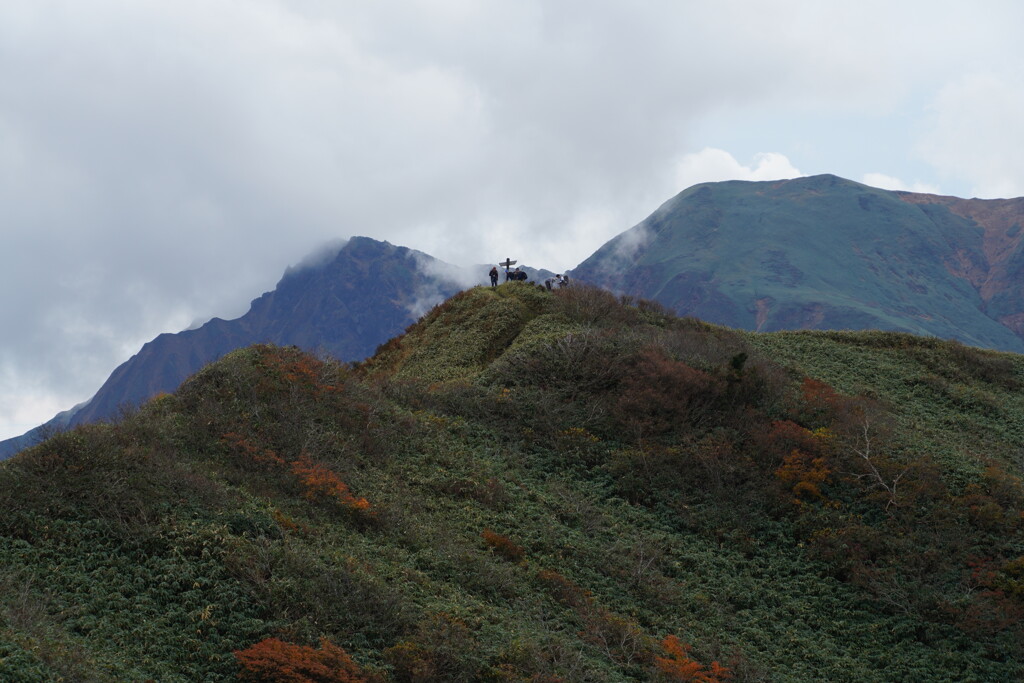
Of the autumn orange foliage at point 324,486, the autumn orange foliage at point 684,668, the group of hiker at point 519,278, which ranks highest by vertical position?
the group of hiker at point 519,278

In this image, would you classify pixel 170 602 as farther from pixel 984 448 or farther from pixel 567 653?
pixel 984 448

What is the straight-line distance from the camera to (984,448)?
102 ft

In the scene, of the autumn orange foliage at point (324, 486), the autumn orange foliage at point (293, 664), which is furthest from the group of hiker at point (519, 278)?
the autumn orange foliage at point (293, 664)

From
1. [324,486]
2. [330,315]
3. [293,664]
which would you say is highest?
[330,315]

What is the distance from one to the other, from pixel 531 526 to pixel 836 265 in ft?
511

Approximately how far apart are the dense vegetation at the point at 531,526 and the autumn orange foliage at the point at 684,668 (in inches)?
3.4

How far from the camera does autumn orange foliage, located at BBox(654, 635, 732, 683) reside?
16.1 meters

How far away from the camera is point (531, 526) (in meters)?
22.4

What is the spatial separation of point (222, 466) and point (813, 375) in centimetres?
2774

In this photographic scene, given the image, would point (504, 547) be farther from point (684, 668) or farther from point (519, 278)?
point (519, 278)

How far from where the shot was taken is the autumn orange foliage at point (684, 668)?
1608cm

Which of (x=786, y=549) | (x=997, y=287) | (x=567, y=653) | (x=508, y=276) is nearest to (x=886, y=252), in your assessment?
(x=997, y=287)

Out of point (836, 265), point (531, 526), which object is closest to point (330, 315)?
point (836, 265)

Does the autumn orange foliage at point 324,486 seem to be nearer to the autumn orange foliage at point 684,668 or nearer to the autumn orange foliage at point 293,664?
the autumn orange foliage at point 293,664
